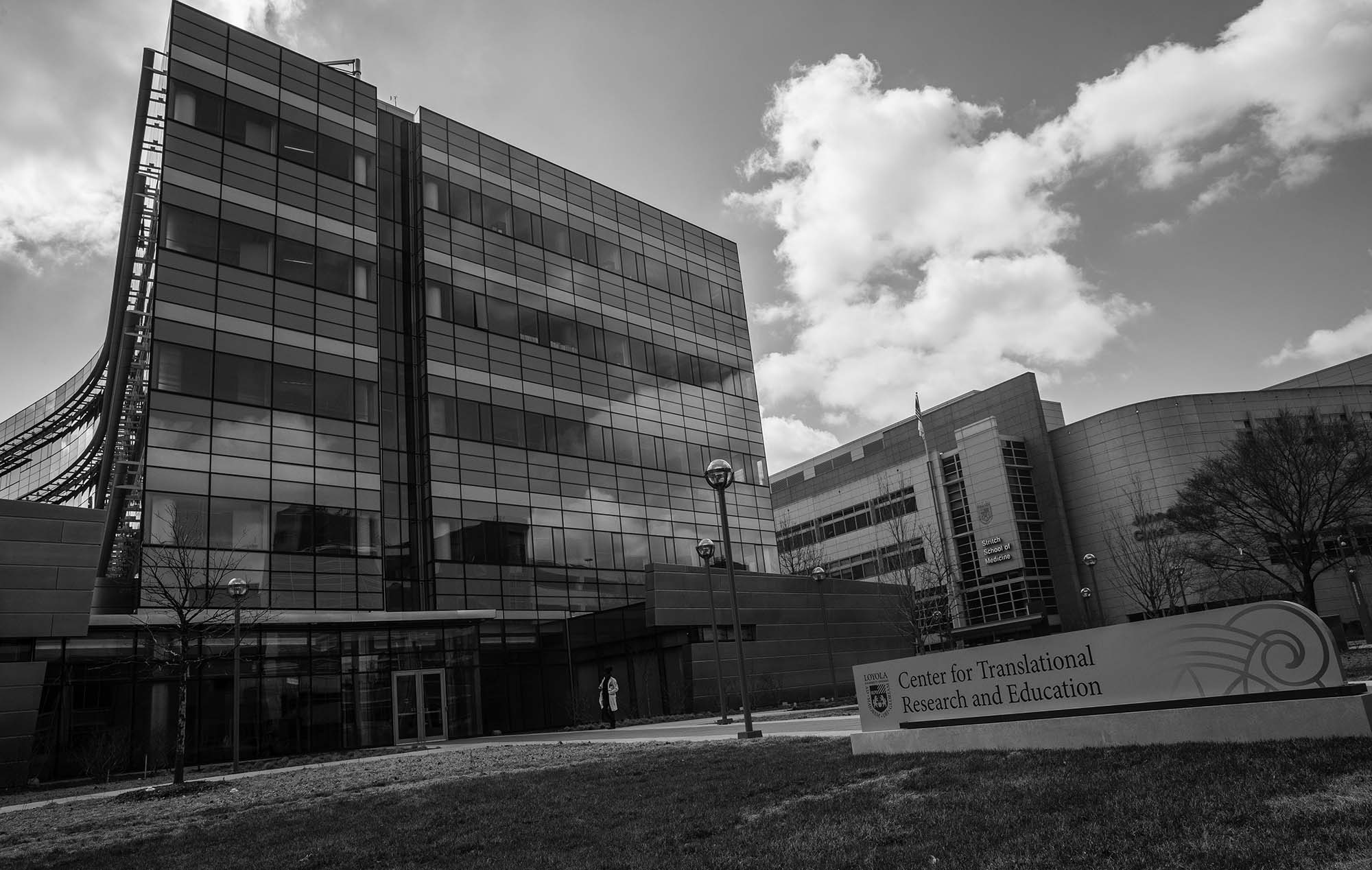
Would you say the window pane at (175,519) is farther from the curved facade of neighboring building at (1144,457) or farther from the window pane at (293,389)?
the curved facade of neighboring building at (1144,457)

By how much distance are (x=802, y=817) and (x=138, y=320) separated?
43.1 metres

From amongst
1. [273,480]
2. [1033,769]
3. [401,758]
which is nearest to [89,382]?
[273,480]

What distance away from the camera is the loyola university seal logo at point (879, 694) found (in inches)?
474

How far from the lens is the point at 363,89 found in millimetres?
43688

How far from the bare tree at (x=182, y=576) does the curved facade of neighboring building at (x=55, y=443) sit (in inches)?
1826

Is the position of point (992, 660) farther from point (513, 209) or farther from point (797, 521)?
point (797, 521)

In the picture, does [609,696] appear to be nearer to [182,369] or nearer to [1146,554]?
[182,369]

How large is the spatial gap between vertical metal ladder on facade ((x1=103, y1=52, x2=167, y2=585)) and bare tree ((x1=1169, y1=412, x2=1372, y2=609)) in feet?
147

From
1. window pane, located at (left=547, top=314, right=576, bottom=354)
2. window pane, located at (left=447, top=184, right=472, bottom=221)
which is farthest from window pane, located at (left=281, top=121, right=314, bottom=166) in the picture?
window pane, located at (left=547, top=314, right=576, bottom=354)

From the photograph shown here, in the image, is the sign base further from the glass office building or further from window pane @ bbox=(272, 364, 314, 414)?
window pane @ bbox=(272, 364, 314, 414)

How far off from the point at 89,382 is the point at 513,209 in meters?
48.9

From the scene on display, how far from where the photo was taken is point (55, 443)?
92.8 metres

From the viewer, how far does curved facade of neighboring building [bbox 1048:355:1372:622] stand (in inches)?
3164

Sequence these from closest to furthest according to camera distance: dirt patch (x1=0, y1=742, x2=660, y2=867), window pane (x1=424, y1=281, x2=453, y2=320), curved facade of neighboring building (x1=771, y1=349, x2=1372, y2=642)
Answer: dirt patch (x1=0, y1=742, x2=660, y2=867)
window pane (x1=424, y1=281, x2=453, y2=320)
curved facade of neighboring building (x1=771, y1=349, x2=1372, y2=642)
